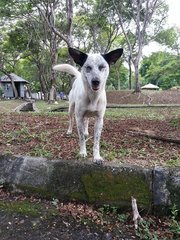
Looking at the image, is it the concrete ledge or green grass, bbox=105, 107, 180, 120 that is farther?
green grass, bbox=105, 107, 180, 120

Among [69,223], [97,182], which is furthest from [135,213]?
[69,223]

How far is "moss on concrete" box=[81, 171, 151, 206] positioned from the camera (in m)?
4.24

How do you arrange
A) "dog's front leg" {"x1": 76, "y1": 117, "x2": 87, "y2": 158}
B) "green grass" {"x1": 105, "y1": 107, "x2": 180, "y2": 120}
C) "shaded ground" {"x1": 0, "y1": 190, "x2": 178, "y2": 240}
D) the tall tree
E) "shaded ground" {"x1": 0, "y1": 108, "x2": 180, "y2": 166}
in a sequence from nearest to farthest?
"shaded ground" {"x1": 0, "y1": 190, "x2": 178, "y2": 240}
"dog's front leg" {"x1": 76, "y1": 117, "x2": 87, "y2": 158}
"shaded ground" {"x1": 0, "y1": 108, "x2": 180, "y2": 166}
"green grass" {"x1": 105, "y1": 107, "x2": 180, "y2": 120}
the tall tree

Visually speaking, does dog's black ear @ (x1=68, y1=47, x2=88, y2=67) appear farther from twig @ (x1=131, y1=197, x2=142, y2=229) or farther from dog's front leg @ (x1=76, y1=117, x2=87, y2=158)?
twig @ (x1=131, y1=197, x2=142, y2=229)

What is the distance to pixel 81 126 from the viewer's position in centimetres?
469

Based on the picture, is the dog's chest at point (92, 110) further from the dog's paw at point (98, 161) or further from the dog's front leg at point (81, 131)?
the dog's paw at point (98, 161)

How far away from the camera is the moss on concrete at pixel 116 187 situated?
167 inches

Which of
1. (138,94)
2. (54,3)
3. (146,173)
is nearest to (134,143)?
(146,173)

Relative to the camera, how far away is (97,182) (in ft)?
14.2

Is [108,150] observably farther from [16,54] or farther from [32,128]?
[16,54]

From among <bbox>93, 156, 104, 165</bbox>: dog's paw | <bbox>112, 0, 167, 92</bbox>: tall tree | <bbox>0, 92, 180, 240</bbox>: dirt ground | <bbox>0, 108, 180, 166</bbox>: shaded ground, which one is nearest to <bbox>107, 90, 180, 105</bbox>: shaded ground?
<bbox>112, 0, 167, 92</bbox>: tall tree

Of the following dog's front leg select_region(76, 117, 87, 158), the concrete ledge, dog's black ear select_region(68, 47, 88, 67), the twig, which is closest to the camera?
the twig

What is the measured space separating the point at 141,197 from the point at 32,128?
373 centimetres

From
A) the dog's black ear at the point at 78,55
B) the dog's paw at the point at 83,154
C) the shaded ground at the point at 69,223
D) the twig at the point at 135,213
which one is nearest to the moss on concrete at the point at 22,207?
the shaded ground at the point at 69,223
